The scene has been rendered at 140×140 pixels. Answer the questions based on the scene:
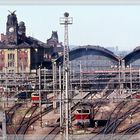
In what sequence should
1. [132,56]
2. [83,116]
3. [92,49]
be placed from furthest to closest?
[92,49] → [132,56] → [83,116]

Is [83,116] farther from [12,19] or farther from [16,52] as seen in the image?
[12,19]

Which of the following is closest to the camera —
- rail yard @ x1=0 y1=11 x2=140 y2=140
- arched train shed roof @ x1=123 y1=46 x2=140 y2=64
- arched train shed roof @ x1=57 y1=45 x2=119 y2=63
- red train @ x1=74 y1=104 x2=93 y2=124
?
rail yard @ x1=0 y1=11 x2=140 y2=140

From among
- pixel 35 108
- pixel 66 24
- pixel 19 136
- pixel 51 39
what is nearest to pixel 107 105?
pixel 35 108

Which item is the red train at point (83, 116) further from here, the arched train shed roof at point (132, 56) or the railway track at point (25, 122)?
the arched train shed roof at point (132, 56)

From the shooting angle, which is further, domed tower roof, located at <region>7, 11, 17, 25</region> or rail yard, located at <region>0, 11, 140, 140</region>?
domed tower roof, located at <region>7, 11, 17, 25</region>

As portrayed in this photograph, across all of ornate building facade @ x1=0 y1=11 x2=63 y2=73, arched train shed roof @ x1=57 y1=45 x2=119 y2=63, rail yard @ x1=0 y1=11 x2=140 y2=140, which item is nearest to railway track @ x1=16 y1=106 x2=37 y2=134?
rail yard @ x1=0 y1=11 x2=140 y2=140

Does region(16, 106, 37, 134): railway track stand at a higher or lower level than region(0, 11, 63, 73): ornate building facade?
lower

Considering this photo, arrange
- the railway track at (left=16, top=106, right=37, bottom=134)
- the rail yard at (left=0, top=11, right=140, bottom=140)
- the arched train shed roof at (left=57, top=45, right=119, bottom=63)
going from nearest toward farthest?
the rail yard at (left=0, top=11, right=140, bottom=140), the railway track at (left=16, top=106, right=37, bottom=134), the arched train shed roof at (left=57, top=45, right=119, bottom=63)

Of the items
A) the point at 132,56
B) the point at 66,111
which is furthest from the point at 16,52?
the point at 66,111

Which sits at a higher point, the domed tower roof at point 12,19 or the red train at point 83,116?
the domed tower roof at point 12,19

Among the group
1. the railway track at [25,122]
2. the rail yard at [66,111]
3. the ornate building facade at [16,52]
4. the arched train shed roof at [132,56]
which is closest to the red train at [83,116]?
the rail yard at [66,111]

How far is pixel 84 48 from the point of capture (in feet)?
67.6

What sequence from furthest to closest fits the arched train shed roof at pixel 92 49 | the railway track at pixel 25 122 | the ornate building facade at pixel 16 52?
the arched train shed roof at pixel 92 49 → the ornate building facade at pixel 16 52 → the railway track at pixel 25 122

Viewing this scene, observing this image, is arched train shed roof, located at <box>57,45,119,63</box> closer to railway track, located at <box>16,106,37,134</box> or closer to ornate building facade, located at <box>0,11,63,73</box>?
ornate building facade, located at <box>0,11,63,73</box>
